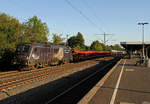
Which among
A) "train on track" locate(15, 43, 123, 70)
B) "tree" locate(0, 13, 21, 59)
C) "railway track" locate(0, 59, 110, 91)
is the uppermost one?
"tree" locate(0, 13, 21, 59)

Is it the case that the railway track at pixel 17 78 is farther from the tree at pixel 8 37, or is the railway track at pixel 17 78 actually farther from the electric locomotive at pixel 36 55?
the tree at pixel 8 37

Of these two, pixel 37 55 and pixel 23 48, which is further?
pixel 37 55

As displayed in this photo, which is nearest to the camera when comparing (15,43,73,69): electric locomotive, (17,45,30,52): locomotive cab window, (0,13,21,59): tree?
(15,43,73,69): electric locomotive

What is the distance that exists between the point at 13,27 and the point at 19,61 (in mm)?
9033

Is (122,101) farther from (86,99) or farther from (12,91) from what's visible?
A: (12,91)

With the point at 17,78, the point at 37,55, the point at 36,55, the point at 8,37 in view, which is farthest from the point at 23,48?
the point at 8,37

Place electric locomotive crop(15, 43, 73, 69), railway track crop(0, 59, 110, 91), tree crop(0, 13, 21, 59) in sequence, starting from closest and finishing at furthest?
railway track crop(0, 59, 110, 91) < electric locomotive crop(15, 43, 73, 69) < tree crop(0, 13, 21, 59)

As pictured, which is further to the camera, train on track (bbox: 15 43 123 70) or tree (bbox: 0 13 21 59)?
tree (bbox: 0 13 21 59)

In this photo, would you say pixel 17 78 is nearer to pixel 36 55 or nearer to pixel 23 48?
pixel 23 48

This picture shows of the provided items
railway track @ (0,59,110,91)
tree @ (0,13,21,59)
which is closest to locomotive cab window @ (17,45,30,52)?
railway track @ (0,59,110,91)

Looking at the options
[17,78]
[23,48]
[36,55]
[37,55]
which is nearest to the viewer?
[17,78]

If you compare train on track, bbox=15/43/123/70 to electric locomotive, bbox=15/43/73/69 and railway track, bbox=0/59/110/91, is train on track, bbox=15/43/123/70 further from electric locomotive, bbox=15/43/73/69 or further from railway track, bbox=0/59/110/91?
railway track, bbox=0/59/110/91

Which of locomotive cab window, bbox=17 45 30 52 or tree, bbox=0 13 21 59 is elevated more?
tree, bbox=0 13 21 59

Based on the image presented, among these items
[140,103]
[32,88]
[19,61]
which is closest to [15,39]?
[19,61]
